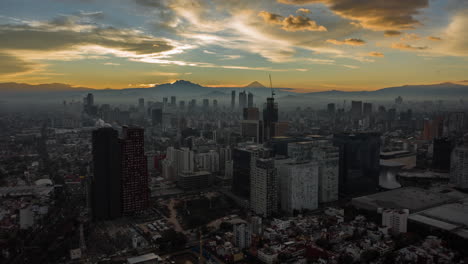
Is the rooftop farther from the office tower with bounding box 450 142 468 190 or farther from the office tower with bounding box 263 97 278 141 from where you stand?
the office tower with bounding box 263 97 278 141

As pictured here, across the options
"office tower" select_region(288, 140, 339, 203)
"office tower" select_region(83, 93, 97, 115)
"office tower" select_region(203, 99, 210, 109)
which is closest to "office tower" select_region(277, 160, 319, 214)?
"office tower" select_region(288, 140, 339, 203)

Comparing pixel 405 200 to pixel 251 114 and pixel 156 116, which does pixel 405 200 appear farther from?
pixel 156 116

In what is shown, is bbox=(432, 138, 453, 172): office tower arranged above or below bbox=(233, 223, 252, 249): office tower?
above

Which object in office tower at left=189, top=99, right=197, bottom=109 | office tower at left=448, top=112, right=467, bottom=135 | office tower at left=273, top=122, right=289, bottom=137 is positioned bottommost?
office tower at left=273, top=122, right=289, bottom=137

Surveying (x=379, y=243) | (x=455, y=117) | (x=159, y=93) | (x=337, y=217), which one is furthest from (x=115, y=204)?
(x=159, y=93)

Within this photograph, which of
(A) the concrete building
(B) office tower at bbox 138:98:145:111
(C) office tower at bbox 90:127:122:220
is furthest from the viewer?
(B) office tower at bbox 138:98:145:111

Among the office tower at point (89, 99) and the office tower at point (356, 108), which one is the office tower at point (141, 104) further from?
the office tower at point (356, 108)

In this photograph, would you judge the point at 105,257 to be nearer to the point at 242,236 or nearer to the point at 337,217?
the point at 242,236
